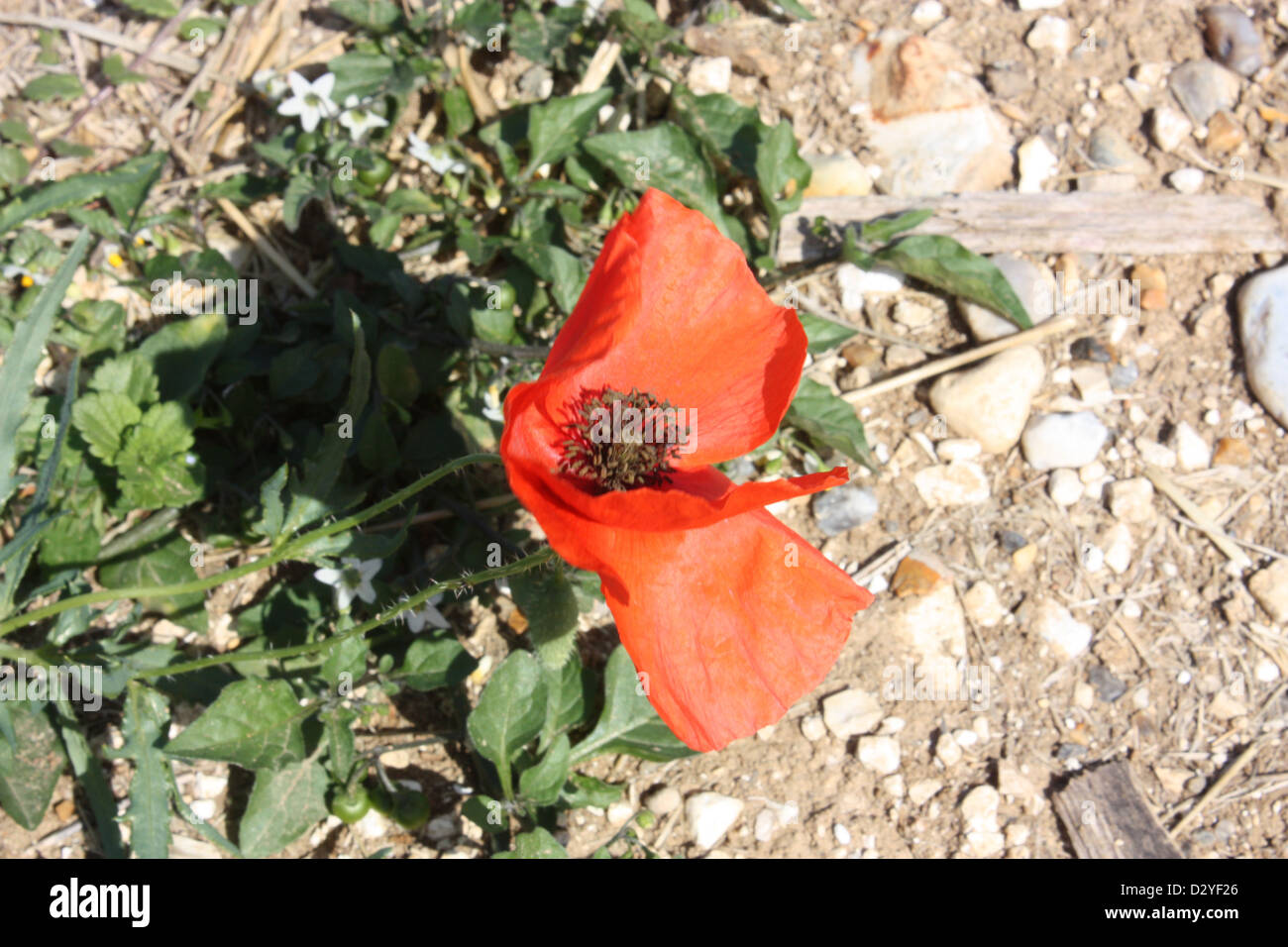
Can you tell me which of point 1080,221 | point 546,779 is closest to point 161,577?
point 546,779

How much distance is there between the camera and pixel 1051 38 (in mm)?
3910

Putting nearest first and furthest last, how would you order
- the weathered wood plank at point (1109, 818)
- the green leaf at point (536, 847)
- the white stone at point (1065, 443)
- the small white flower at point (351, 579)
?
1. the green leaf at point (536, 847)
2. the small white flower at point (351, 579)
3. the weathered wood plank at point (1109, 818)
4. the white stone at point (1065, 443)

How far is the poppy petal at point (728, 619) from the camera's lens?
6.22ft

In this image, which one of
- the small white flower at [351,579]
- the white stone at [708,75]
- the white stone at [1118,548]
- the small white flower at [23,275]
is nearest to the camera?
the small white flower at [351,579]

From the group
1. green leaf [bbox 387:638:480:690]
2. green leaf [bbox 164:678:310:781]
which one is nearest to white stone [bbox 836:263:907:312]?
green leaf [bbox 387:638:480:690]

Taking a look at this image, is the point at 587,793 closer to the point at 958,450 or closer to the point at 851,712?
the point at 851,712

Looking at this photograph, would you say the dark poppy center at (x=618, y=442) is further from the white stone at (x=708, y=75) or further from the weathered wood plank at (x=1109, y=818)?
the white stone at (x=708, y=75)

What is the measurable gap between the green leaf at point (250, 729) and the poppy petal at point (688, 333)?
1.16 metres

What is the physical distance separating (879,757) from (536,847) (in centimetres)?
107

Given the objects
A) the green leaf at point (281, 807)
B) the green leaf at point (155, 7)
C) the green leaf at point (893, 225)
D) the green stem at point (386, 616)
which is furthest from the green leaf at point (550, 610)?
the green leaf at point (155, 7)

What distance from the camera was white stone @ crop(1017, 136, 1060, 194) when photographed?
377cm

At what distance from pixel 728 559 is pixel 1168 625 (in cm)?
195

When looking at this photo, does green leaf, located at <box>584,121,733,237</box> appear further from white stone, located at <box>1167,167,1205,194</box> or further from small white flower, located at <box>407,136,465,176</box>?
white stone, located at <box>1167,167,1205,194</box>

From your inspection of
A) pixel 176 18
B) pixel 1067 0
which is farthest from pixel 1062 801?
pixel 176 18
